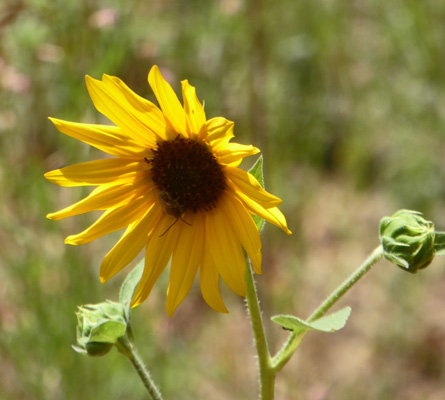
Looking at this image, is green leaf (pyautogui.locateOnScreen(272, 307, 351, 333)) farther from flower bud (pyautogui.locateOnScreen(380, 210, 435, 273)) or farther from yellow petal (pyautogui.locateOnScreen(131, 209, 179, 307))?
yellow petal (pyautogui.locateOnScreen(131, 209, 179, 307))

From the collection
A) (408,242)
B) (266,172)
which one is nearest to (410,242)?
(408,242)

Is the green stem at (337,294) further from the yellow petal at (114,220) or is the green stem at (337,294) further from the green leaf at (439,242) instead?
the yellow petal at (114,220)

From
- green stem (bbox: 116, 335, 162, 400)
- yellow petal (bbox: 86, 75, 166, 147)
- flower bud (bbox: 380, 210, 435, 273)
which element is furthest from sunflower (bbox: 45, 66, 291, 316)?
flower bud (bbox: 380, 210, 435, 273)

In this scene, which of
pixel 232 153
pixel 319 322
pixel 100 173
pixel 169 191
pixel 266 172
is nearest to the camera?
pixel 319 322

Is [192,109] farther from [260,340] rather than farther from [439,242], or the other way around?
[439,242]

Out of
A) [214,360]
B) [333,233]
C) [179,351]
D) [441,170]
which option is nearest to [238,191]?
[179,351]

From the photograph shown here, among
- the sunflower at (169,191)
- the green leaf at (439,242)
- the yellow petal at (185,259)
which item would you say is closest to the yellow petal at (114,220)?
the sunflower at (169,191)

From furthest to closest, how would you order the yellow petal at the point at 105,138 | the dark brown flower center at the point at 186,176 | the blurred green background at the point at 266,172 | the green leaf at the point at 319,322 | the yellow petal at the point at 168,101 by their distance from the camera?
the blurred green background at the point at 266,172, the dark brown flower center at the point at 186,176, the yellow petal at the point at 105,138, the yellow petal at the point at 168,101, the green leaf at the point at 319,322
